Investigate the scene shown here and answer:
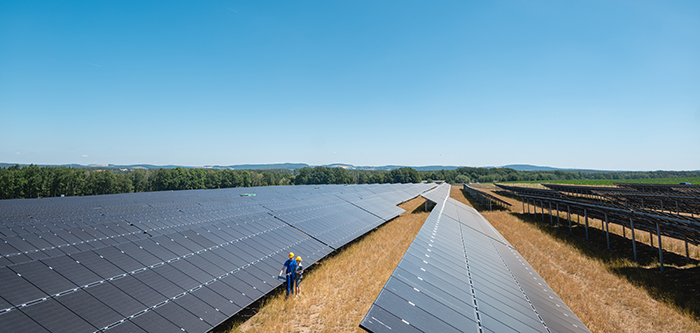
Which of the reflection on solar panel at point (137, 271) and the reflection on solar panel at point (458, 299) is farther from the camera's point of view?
the reflection on solar panel at point (137, 271)

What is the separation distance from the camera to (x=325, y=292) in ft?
39.7

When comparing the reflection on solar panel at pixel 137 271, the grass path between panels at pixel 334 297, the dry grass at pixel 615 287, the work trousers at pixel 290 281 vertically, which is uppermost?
the reflection on solar panel at pixel 137 271

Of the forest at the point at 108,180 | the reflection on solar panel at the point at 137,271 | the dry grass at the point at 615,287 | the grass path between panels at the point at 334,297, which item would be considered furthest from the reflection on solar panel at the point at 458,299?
the forest at the point at 108,180

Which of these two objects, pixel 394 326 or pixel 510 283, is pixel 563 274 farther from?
pixel 394 326

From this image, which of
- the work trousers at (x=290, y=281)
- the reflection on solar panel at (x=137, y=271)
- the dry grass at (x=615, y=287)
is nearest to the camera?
the reflection on solar panel at (x=137, y=271)

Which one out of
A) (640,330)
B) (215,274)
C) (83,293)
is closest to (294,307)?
(215,274)

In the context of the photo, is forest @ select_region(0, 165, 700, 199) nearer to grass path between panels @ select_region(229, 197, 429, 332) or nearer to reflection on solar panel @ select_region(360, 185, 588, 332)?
grass path between panels @ select_region(229, 197, 429, 332)

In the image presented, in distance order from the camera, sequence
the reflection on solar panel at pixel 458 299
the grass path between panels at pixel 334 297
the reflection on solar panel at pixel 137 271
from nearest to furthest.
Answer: the reflection on solar panel at pixel 458 299, the reflection on solar panel at pixel 137 271, the grass path between panels at pixel 334 297

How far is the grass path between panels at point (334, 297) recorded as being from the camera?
9.48 metres

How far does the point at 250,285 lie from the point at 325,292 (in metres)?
3.83

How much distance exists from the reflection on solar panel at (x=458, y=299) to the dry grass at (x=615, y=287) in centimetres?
337

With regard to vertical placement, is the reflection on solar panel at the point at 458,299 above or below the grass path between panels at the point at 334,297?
above

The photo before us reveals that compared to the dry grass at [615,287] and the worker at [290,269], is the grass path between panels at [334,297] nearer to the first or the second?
the worker at [290,269]

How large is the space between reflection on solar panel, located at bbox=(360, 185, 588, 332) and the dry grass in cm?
337
